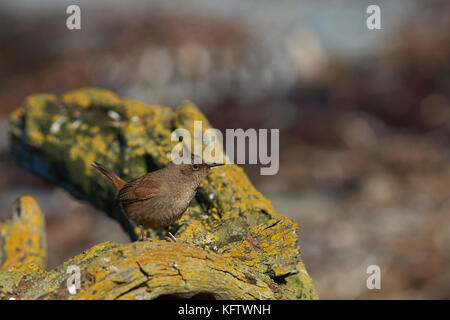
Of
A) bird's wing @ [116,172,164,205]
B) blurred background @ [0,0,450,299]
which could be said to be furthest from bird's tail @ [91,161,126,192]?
blurred background @ [0,0,450,299]

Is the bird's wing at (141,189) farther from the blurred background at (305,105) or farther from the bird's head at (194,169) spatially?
the blurred background at (305,105)

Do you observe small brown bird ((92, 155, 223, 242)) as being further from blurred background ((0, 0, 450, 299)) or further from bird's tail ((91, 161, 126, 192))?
blurred background ((0, 0, 450, 299))

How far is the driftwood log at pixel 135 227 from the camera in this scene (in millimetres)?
2895

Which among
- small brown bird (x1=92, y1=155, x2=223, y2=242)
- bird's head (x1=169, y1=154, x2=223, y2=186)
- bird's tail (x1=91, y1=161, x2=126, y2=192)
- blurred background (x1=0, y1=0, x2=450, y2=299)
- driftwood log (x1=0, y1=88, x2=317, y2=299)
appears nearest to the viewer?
driftwood log (x1=0, y1=88, x2=317, y2=299)

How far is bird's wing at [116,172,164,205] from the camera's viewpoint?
4.02 metres

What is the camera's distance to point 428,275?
10.1 meters

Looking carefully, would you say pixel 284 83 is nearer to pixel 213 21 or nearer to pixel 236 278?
pixel 213 21

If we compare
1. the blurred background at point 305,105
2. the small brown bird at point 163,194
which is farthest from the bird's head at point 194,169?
the blurred background at point 305,105

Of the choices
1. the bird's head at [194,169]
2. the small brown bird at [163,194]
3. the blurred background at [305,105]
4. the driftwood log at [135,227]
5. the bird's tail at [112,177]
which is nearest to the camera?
the driftwood log at [135,227]

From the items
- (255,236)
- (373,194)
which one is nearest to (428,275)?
(373,194)

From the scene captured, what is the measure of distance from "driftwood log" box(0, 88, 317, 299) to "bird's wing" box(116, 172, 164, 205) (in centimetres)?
40

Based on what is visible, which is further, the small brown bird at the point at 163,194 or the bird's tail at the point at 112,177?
the bird's tail at the point at 112,177

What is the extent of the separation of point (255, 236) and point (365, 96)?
13956 mm
